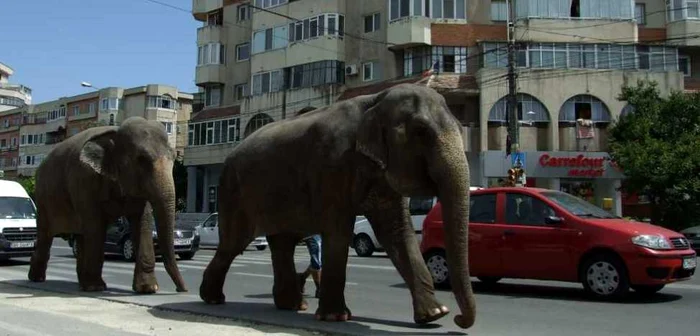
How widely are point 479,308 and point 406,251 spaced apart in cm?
273

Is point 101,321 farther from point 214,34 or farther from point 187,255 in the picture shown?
point 214,34

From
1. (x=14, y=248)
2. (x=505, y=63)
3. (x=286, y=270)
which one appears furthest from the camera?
A: (x=505, y=63)

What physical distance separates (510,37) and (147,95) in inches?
1845

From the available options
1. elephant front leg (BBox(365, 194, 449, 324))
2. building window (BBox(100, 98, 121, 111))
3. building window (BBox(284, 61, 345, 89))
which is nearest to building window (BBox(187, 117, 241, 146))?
building window (BBox(284, 61, 345, 89))

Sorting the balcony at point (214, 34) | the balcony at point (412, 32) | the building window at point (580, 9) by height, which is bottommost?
the balcony at point (412, 32)

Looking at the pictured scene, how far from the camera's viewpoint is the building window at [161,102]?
71231 millimetres

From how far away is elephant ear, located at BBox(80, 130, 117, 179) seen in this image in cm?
1120

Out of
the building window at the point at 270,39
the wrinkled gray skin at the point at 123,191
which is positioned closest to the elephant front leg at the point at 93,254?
the wrinkled gray skin at the point at 123,191

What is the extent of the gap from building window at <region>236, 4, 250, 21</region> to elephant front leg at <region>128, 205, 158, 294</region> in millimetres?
41229

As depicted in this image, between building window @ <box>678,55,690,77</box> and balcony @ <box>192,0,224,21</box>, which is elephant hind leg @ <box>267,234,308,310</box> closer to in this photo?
building window @ <box>678,55,690,77</box>

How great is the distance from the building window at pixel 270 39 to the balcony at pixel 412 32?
9.36 metres

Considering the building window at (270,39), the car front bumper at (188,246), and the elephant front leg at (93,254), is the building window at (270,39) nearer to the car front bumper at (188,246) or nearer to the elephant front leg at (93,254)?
the car front bumper at (188,246)

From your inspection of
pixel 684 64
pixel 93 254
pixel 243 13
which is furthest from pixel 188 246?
pixel 243 13

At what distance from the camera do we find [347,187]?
7.59 meters
